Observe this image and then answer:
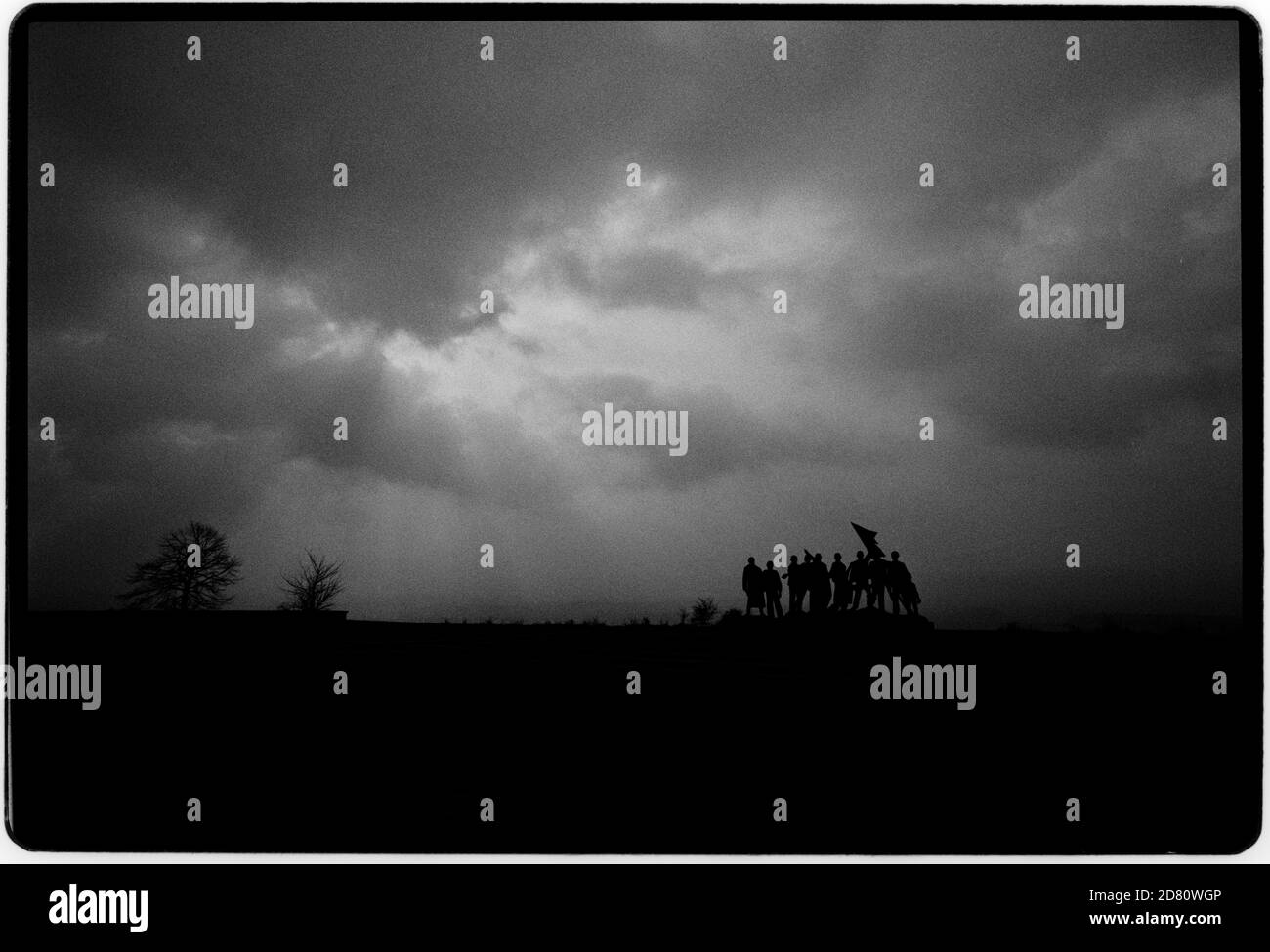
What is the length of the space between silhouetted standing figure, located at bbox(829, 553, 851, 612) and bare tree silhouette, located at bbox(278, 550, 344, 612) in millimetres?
1665

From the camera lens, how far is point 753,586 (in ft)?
9.69

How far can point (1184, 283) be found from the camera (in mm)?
2926

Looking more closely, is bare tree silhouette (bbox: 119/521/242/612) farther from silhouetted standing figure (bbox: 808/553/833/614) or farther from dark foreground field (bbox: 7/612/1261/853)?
silhouetted standing figure (bbox: 808/553/833/614)

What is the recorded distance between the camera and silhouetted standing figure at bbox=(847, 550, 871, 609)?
2.88 m

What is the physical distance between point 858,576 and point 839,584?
0.24ft

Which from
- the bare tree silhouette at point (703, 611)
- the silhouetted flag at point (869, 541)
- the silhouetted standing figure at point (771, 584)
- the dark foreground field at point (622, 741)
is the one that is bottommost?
the dark foreground field at point (622, 741)

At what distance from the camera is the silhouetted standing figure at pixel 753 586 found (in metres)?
2.95

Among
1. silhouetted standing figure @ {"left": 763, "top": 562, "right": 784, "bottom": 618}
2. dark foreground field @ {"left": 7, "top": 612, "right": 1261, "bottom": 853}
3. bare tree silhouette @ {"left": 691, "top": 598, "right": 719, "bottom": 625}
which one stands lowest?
dark foreground field @ {"left": 7, "top": 612, "right": 1261, "bottom": 853}

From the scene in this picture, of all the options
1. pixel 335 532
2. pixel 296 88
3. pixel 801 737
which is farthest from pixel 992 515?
pixel 296 88

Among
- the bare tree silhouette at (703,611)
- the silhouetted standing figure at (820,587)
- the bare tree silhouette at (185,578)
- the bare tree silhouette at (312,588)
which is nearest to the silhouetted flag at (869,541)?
the silhouetted standing figure at (820,587)

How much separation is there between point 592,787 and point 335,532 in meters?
1.24

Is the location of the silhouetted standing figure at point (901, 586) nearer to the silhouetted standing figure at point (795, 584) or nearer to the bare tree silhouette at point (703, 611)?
the silhouetted standing figure at point (795, 584)

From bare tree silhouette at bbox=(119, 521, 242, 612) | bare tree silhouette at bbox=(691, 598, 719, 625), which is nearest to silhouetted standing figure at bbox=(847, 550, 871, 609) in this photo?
bare tree silhouette at bbox=(691, 598, 719, 625)
